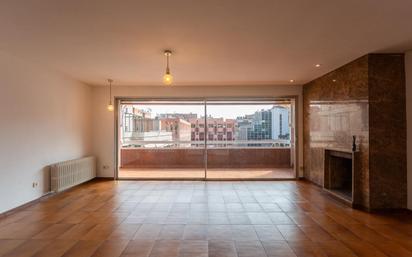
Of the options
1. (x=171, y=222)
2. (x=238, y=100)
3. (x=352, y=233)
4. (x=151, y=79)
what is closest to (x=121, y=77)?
(x=151, y=79)

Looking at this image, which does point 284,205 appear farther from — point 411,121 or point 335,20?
point 335,20

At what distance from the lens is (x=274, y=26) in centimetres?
340

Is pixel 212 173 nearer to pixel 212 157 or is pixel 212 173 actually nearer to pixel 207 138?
pixel 212 157

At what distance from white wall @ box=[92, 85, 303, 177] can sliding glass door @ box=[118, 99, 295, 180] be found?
0.25m

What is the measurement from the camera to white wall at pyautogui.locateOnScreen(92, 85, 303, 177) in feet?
24.9

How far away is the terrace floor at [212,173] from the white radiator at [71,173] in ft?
2.93

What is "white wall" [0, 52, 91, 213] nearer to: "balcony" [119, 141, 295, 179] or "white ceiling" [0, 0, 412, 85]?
"white ceiling" [0, 0, 412, 85]

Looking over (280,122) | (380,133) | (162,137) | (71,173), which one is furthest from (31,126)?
(380,133)

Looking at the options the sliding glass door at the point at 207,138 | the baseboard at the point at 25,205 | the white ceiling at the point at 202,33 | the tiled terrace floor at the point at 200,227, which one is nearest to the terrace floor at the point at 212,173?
the sliding glass door at the point at 207,138

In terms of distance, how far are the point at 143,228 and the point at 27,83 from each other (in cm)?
340

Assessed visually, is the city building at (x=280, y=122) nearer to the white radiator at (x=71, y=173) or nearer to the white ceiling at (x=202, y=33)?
the white ceiling at (x=202, y=33)

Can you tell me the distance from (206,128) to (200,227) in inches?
167

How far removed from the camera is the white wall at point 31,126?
451 cm

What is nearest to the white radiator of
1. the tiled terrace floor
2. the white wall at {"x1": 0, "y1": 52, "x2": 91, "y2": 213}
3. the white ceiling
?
the white wall at {"x1": 0, "y1": 52, "x2": 91, "y2": 213}
